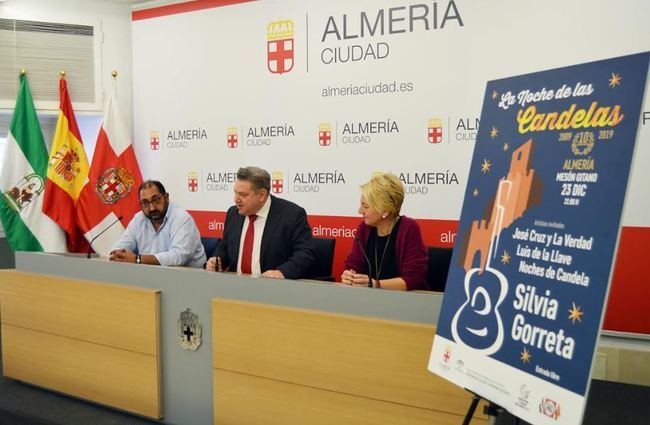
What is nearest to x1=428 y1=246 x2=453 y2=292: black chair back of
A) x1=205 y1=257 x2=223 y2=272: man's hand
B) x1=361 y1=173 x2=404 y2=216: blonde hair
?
x1=361 y1=173 x2=404 y2=216: blonde hair

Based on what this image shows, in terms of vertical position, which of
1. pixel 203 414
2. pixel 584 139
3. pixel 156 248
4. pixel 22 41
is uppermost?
pixel 22 41

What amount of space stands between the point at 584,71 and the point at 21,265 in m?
3.09

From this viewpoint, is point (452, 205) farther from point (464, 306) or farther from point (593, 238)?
point (593, 238)

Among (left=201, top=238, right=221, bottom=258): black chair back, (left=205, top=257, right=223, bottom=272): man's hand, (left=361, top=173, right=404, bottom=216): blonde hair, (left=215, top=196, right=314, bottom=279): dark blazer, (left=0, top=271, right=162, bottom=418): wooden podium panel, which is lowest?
(left=0, top=271, right=162, bottom=418): wooden podium panel

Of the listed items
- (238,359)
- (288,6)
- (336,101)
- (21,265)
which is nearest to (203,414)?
(238,359)

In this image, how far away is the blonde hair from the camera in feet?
9.33

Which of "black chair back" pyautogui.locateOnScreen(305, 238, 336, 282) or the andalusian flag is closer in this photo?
"black chair back" pyautogui.locateOnScreen(305, 238, 336, 282)

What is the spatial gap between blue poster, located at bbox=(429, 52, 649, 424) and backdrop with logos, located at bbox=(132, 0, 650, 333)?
2004 mm

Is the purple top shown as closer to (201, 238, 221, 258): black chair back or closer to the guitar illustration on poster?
the guitar illustration on poster

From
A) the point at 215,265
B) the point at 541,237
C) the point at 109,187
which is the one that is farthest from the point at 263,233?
the point at 109,187

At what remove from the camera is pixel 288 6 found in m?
4.48

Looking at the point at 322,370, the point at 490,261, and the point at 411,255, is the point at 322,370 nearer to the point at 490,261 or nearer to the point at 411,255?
the point at 411,255

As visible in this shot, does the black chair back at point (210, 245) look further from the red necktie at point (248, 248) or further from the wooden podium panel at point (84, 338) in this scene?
the wooden podium panel at point (84, 338)

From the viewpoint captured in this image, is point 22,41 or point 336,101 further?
point 22,41
